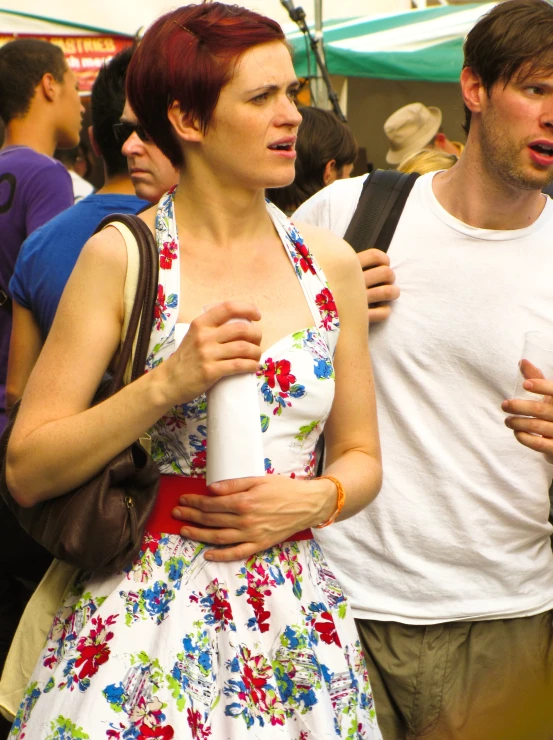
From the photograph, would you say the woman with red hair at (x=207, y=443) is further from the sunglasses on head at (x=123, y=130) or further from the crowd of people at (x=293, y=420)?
the sunglasses on head at (x=123, y=130)

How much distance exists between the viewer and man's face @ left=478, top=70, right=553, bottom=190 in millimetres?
2584

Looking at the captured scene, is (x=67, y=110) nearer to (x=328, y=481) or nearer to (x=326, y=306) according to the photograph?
(x=326, y=306)

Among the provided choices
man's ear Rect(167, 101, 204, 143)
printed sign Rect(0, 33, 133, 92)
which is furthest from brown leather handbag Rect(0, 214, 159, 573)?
printed sign Rect(0, 33, 133, 92)

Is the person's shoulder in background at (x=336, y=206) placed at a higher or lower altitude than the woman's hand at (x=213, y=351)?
higher

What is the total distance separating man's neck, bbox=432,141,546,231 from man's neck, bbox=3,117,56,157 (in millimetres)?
2311

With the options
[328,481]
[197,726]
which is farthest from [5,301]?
[197,726]

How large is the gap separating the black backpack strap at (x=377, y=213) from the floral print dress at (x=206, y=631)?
0.67m

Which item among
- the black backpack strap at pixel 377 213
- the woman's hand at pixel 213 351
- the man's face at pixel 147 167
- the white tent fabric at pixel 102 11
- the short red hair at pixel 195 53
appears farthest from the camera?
the white tent fabric at pixel 102 11

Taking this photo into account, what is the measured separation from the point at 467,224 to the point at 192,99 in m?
→ 0.97

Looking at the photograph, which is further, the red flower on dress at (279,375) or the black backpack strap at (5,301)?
the black backpack strap at (5,301)

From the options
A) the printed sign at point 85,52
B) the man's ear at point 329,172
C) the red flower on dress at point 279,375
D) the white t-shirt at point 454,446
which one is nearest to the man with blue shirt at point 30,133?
the man's ear at point 329,172

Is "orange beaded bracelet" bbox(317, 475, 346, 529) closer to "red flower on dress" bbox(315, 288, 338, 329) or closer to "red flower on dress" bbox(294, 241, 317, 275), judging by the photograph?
"red flower on dress" bbox(315, 288, 338, 329)

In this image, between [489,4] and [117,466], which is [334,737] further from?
[489,4]

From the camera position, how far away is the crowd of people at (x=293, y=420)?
1860 millimetres
